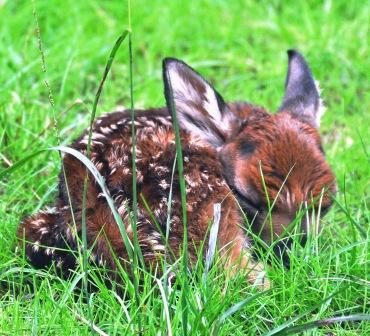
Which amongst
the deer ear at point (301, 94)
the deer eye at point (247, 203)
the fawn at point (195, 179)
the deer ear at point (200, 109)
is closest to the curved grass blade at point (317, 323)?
the fawn at point (195, 179)

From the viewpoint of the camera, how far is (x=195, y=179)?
195 inches

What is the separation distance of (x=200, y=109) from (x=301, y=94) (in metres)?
0.79

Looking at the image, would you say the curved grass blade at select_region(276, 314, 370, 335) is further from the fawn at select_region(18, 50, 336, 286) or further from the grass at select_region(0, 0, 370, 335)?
the fawn at select_region(18, 50, 336, 286)

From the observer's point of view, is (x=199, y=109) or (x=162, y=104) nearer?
(x=199, y=109)

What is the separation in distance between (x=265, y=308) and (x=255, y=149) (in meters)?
1.12

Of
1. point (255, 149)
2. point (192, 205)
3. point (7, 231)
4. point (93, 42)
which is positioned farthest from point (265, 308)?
point (93, 42)

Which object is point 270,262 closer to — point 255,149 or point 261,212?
point 261,212

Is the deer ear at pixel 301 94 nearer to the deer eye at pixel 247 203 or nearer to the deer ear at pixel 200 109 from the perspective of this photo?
the deer ear at pixel 200 109

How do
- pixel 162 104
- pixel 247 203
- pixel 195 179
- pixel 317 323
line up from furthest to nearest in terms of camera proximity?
pixel 162 104 < pixel 247 203 < pixel 195 179 < pixel 317 323

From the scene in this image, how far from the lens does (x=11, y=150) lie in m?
6.08

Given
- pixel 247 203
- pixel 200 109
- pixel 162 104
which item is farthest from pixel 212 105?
pixel 162 104

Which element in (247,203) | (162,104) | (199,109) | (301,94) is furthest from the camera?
(162,104)

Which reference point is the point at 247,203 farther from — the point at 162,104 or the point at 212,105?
the point at 162,104

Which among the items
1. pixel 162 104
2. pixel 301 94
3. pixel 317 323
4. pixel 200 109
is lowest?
pixel 317 323
